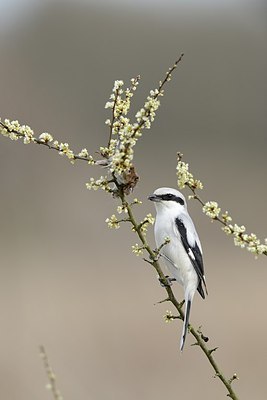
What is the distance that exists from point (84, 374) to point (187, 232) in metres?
2.76

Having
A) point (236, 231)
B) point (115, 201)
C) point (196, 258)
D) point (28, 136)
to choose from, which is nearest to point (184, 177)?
point (236, 231)

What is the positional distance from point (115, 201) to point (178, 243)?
21.4 feet

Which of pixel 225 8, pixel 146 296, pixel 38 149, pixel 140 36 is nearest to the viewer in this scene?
pixel 146 296

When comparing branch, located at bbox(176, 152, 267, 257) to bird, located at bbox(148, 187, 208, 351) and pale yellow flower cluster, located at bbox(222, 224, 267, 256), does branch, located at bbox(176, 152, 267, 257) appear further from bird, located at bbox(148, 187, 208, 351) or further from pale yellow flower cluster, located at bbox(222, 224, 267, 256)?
bird, located at bbox(148, 187, 208, 351)

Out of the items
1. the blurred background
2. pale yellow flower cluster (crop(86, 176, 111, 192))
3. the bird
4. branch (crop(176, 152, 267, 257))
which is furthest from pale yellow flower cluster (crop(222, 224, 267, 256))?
the blurred background

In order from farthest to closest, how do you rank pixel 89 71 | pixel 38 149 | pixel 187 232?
pixel 89 71 → pixel 38 149 → pixel 187 232

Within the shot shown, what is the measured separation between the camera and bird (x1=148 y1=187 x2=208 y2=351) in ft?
6.44

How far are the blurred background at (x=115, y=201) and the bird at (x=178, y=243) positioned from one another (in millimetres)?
1789

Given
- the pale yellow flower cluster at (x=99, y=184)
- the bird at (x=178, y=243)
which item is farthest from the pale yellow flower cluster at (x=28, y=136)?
the bird at (x=178, y=243)

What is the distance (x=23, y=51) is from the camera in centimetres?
1261

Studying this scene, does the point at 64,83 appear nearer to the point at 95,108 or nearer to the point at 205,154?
the point at 95,108

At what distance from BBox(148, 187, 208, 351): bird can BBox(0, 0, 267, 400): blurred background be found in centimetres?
179

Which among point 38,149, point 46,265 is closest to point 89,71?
point 38,149

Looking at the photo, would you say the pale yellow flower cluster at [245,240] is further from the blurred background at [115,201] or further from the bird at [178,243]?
the blurred background at [115,201]
